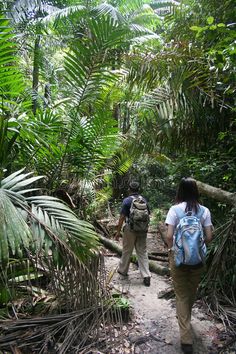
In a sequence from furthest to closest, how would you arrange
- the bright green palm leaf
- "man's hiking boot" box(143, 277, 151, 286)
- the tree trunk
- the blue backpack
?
"man's hiking boot" box(143, 277, 151, 286) → the tree trunk → the blue backpack → the bright green palm leaf

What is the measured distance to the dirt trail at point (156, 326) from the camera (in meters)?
3.39

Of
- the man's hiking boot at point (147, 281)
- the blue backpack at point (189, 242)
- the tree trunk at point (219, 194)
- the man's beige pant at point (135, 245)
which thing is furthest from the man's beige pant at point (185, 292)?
the man's beige pant at point (135, 245)

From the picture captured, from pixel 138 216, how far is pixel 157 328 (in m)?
1.80

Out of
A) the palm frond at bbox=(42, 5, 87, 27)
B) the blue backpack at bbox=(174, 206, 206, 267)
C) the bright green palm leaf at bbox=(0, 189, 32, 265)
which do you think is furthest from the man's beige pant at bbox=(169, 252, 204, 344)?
the palm frond at bbox=(42, 5, 87, 27)

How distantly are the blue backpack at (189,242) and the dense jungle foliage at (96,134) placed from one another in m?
0.85

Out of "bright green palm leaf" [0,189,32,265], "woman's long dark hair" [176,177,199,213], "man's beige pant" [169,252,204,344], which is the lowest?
"man's beige pant" [169,252,204,344]

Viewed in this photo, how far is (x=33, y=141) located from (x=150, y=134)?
8.34 ft

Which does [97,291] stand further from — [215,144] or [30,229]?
[215,144]

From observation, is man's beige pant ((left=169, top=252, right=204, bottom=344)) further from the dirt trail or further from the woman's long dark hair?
the woman's long dark hair

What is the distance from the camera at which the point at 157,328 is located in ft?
12.5

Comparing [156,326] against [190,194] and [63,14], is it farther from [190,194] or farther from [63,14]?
[63,14]

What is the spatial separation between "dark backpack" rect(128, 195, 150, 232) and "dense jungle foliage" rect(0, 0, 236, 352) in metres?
0.86

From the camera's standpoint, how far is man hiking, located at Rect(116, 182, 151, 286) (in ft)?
17.0

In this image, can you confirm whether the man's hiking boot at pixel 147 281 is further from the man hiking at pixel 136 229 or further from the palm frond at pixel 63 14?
the palm frond at pixel 63 14
